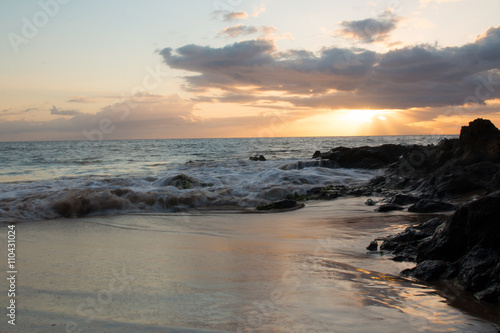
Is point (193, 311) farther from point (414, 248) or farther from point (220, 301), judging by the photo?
point (414, 248)

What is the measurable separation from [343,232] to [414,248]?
1548mm

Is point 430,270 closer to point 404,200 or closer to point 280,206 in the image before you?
point 404,200

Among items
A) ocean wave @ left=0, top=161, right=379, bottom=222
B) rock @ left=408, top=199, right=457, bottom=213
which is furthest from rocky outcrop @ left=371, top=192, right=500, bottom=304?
ocean wave @ left=0, top=161, right=379, bottom=222

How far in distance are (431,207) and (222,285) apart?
531 centimetres

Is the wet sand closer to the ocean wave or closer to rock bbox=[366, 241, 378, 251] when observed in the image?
rock bbox=[366, 241, 378, 251]

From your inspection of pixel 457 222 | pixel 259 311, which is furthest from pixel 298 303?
pixel 457 222

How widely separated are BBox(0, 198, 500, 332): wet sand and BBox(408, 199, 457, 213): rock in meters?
1.21

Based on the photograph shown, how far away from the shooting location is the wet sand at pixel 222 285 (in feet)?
9.23

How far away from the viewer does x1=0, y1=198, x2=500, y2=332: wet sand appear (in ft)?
9.23

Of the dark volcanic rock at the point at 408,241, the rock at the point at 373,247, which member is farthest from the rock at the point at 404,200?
the rock at the point at 373,247

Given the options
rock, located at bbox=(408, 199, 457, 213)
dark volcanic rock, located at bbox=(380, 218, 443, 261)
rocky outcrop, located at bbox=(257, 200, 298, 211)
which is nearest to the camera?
dark volcanic rock, located at bbox=(380, 218, 443, 261)

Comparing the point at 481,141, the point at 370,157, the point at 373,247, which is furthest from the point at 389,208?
the point at 370,157

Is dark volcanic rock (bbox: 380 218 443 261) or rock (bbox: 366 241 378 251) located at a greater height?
dark volcanic rock (bbox: 380 218 443 261)

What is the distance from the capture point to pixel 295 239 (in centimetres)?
576
